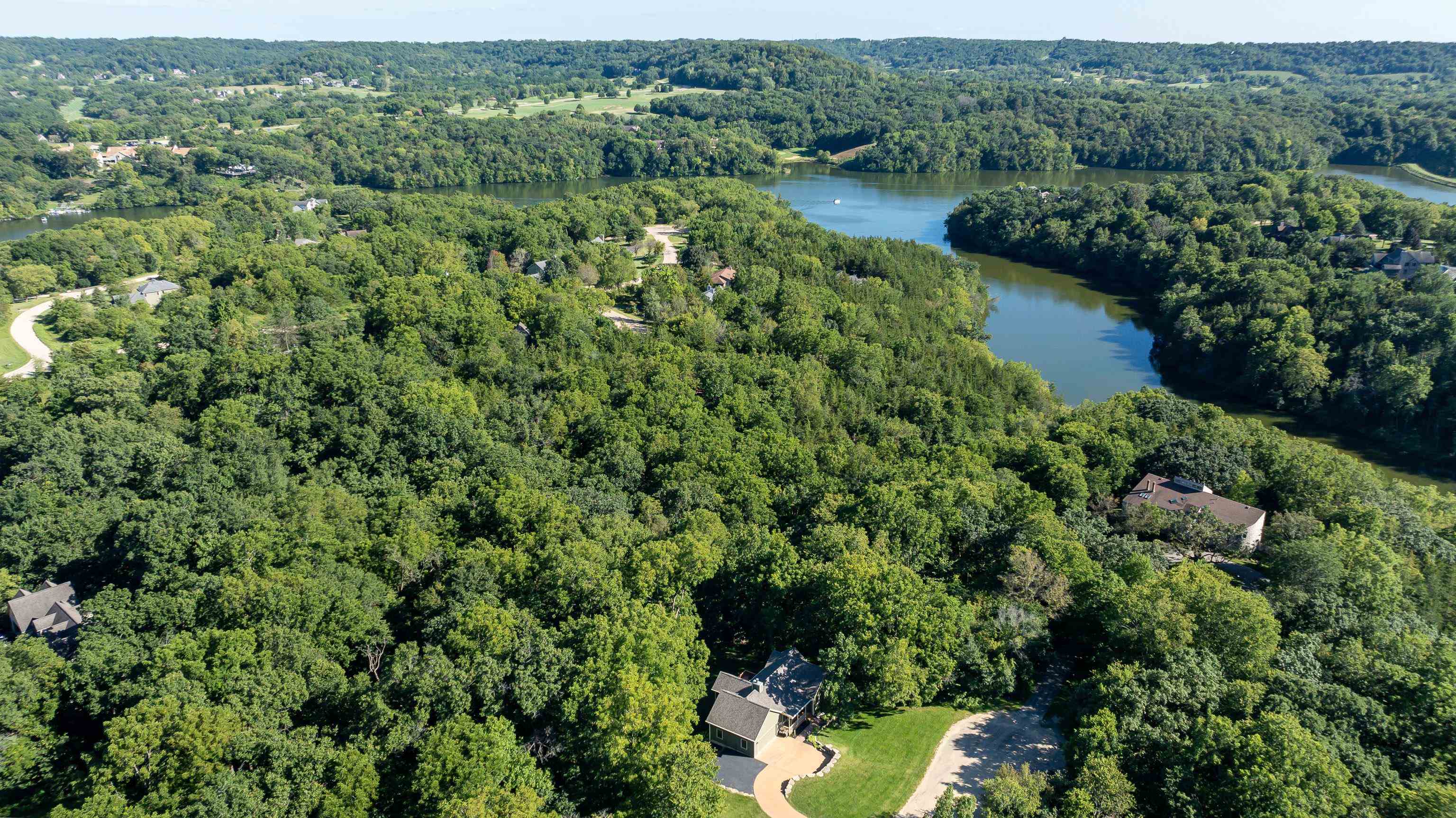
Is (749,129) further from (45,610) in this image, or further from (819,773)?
(819,773)

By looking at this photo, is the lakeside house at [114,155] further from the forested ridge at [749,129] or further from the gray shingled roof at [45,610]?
the gray shingled roof at [45,610]

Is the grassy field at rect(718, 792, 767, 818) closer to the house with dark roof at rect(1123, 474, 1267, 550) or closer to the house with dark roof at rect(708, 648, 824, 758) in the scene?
the house with dark roof at rect(708, 648, 824, 758)

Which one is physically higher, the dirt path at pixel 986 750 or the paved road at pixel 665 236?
the paved road at pixel 665 236

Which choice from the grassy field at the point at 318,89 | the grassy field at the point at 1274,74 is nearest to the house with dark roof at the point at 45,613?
the grassy field at the point at 318,89

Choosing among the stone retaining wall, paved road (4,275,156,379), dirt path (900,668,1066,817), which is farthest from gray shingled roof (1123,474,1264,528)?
paved road (4,275,156,379)

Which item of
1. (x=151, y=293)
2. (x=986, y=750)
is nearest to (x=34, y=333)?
(x=151, y=293)

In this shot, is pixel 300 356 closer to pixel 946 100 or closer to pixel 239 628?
pixel 239 628

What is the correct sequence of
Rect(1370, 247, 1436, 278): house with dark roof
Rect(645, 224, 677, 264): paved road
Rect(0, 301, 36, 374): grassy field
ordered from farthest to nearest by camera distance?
Rect(645, 224, 677, 264): paved road
Rect(1370, 247, 1436, 278): house with dark roof
Rect(0, 301, 36, 374): grassy field

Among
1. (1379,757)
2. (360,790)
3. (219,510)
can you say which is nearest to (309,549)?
(219,510)
